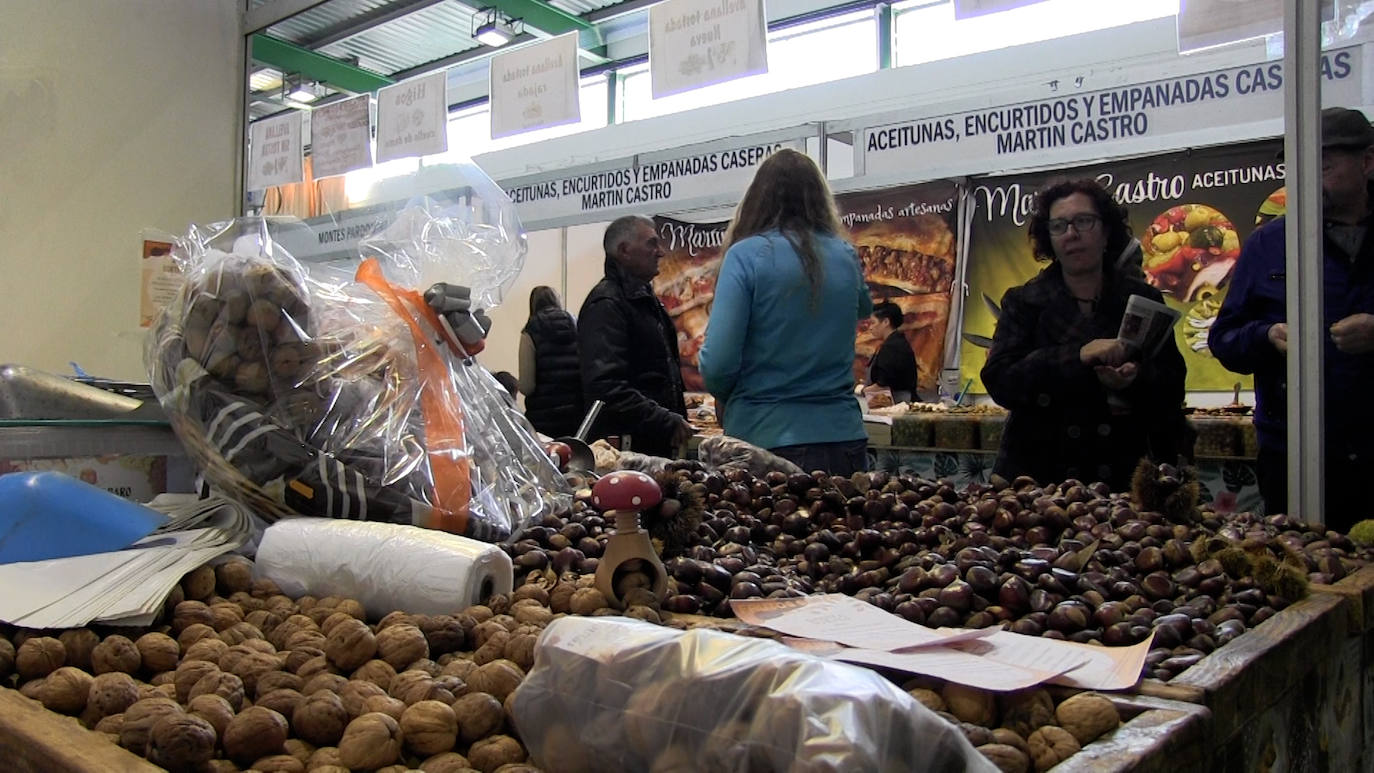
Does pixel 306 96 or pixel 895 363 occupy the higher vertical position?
pixel 306 96

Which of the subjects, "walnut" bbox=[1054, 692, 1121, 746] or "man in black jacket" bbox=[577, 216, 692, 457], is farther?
"man in black jacket" bbox=[577, 216, 692, 457]

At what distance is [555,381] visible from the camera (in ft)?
14.4

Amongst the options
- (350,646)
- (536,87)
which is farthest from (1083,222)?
(350,646)

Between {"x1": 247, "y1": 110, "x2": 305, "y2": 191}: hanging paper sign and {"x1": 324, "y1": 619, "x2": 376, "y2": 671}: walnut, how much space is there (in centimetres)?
322

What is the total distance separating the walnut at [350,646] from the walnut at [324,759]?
21 cm

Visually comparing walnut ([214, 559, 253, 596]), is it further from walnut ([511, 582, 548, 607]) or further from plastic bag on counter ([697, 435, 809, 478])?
plastic bag on counter ([697, 435, 809, 478])

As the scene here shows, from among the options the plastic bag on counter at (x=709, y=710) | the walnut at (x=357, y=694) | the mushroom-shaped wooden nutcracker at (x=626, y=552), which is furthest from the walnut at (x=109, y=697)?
the mushroom-shaped wooden nutcracker at (x=626, y=552)

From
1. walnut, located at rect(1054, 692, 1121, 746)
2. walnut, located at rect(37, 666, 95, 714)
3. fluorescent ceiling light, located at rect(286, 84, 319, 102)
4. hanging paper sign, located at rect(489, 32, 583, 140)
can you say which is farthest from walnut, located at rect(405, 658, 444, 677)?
fluorescent ceiling light, located at rect(286, 84, 319, 102)

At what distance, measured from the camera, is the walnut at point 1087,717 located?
93 cm

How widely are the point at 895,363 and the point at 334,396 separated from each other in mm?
4282

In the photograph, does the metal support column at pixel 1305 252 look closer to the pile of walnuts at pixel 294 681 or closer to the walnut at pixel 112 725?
the pile of walnuts at pixel 294 681

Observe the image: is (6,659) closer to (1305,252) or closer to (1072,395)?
(1305,252)

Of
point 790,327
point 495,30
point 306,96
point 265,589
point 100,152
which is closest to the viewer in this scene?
point 265,589

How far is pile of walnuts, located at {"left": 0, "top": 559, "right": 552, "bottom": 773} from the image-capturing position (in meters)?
0.92
